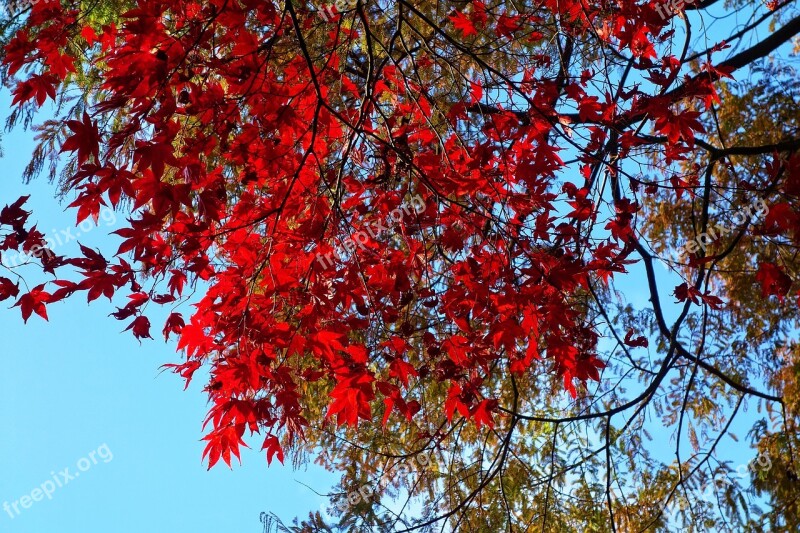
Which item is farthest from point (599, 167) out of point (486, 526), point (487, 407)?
point (486, 526)
